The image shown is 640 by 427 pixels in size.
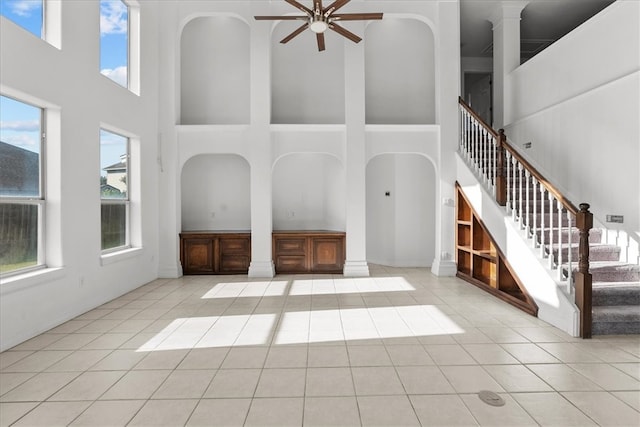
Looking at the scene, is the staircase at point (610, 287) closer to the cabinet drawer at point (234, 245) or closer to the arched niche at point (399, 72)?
the arched niche at point (399, 72)

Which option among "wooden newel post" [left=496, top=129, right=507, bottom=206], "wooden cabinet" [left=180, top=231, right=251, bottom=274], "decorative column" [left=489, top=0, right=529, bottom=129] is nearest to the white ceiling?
"decorative column" [left=489, top=0, right=529, bottom=129]

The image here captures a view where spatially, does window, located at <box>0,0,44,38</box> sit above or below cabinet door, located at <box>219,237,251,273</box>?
above

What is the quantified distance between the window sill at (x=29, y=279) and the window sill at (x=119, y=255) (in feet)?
3.05

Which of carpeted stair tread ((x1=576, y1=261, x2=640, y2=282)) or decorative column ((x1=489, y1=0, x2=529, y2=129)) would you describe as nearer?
carpeted stair tread ((x1=576, y1=261, x2=640, y2=282))

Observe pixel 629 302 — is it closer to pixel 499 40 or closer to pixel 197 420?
pixel 197 420

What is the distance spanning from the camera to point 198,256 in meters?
7.37

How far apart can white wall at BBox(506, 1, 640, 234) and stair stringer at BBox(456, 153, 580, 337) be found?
1339 millimetres

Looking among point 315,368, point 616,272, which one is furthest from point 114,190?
point 616,272

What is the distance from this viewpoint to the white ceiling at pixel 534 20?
7.94 m

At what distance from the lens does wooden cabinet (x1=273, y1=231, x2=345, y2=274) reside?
7465 mm

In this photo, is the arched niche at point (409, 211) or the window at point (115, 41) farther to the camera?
the arched niche at point (409, 211)

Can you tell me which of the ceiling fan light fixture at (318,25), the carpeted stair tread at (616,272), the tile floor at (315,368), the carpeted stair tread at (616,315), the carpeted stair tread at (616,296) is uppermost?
the ceiling fan light fixture at (318,25)

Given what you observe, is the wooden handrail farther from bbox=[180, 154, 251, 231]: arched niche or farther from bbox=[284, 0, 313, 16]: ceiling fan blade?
bbox=[180, 154, 251, 231]: arched niche

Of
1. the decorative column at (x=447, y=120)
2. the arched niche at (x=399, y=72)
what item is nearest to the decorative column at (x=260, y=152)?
the arched niche at (x=399, y=72)
